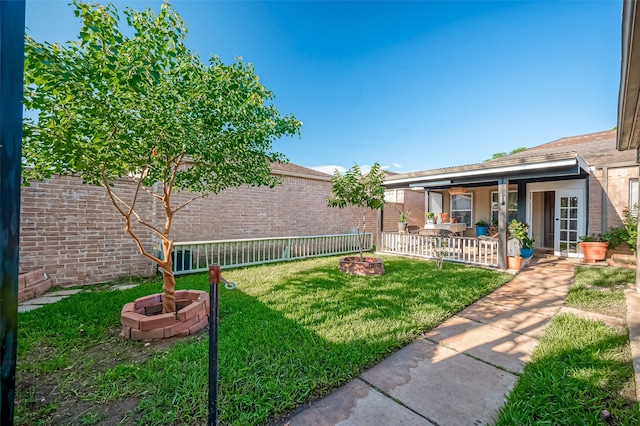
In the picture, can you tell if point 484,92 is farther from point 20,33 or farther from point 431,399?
point 20,33

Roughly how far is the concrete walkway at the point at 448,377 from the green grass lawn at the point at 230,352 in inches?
6.7

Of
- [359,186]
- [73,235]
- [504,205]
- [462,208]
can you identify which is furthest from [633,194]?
[73,235]

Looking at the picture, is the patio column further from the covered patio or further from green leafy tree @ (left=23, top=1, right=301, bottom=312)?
green leafy tree @ (left=23, top=1, right=301, bottom=312)

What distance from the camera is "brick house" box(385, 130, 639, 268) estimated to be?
20.5 feet

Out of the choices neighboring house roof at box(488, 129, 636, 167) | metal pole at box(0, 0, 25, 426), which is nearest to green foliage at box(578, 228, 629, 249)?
neighboring house roof at box(488, 129, 636, 167)

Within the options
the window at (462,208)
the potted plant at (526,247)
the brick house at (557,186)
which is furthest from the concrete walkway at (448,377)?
the window at (462,208)

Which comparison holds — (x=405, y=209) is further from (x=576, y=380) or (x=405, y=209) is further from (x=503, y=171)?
(x=576, y=380)

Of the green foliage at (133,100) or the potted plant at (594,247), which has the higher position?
the green foliage at (133,100)

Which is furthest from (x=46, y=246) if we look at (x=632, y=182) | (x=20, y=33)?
(x=632, y=182)

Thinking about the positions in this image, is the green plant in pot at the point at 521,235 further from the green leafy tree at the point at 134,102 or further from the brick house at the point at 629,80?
the green leafy tree at the point at 134,102

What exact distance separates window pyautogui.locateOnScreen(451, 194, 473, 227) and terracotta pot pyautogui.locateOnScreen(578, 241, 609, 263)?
3811 mm

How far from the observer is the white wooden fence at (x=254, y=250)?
6250 mm

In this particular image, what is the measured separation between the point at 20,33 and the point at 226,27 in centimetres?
611

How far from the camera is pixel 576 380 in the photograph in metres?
2.16
